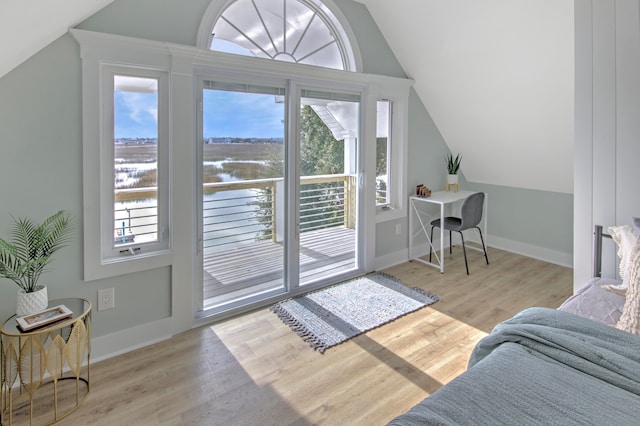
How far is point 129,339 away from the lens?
2477 mm

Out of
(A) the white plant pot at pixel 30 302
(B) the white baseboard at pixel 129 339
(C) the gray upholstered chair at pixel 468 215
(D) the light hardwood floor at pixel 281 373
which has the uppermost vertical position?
(C) the gray upholstered chair at pixel 468 215

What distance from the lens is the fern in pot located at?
74.0 inches

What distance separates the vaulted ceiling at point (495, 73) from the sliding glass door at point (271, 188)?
0.85 meters

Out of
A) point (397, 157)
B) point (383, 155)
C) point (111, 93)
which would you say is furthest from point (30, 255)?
point (397, 157)

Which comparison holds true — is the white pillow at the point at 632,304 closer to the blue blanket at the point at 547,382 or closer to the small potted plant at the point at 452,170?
the blue blanket at the point at 547,382

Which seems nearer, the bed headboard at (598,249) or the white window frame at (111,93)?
the white window frame at (111,93)

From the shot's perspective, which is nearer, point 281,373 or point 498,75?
point 281,373

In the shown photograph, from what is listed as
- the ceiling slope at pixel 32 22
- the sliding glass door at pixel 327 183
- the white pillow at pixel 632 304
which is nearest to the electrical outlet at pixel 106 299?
the ceiling slope at pixel 32 22

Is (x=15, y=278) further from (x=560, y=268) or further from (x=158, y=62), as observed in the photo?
(x=560, y=268)

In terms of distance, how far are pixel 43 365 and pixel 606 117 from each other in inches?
133

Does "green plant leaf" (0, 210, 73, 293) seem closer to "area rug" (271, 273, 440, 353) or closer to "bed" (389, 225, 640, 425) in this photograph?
"area rug" (271, 273, 440, 353)

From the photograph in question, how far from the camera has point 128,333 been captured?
2.47 m

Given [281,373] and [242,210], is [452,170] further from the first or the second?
[281,373]

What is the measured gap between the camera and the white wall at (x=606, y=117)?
2240 mm
